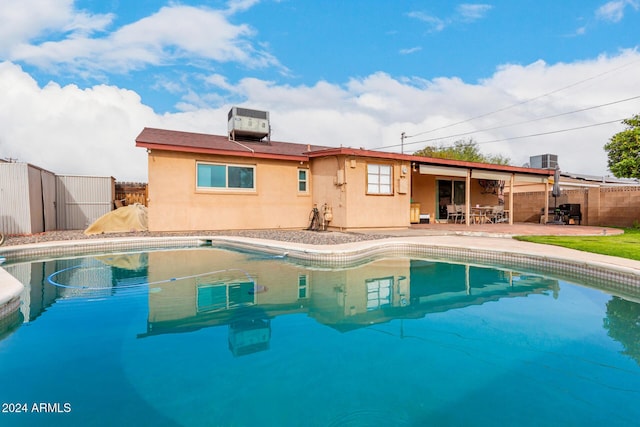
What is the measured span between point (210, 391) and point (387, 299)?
3.27m

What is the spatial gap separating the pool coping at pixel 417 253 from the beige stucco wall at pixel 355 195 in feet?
9.63

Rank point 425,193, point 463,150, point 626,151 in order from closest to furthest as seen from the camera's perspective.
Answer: point 626,151 → point 425,193 → point 463,150

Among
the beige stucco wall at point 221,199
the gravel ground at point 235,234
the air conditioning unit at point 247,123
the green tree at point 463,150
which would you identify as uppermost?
the green tree at point 463,150

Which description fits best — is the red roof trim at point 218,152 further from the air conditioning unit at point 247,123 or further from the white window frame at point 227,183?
the air conditioning unit at point 247,123

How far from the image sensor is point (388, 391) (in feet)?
9.03

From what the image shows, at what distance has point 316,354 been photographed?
11.1 ft

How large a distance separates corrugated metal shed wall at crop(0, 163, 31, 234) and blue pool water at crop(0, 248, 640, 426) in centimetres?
691

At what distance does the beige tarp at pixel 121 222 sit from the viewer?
11.5 metres

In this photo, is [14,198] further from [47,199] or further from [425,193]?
[425,193]

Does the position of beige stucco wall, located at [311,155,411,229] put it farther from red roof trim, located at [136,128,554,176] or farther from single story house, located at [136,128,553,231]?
red roof trim, located at [136,128,554,176]

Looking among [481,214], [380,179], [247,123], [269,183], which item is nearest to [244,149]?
[269,183]

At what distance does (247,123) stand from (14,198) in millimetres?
8356

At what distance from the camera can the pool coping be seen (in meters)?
5.96

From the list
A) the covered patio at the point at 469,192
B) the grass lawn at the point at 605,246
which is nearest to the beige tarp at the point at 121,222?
the covered patio at the point at 469,192
